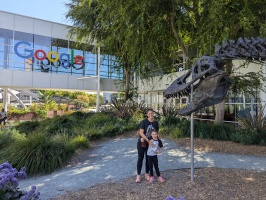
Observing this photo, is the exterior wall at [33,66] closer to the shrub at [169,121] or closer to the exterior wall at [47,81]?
the exterior wall at [47,81]

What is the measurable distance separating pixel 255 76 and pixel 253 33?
1.77 m

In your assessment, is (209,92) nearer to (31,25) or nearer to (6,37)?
(31,25)

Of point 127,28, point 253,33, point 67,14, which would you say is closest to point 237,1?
point 253,33

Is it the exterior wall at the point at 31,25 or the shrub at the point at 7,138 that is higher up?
the exterior wall at the point at 31,25

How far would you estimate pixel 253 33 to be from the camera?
9.07m

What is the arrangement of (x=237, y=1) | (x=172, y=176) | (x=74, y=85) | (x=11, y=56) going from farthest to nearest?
1. (x=74, y=85)
2. (x=11, y=56)
3. (x=237, y=1)
4. (x=172, y=176)

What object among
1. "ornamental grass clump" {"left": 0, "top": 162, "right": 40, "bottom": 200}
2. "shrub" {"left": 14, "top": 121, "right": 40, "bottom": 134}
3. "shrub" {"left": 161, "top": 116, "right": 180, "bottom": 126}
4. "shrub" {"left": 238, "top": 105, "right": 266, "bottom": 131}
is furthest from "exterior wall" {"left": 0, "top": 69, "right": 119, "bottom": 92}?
"ornamental grass clump" {"left": 0, "top": 162, "right": 40, "bottom": 200}

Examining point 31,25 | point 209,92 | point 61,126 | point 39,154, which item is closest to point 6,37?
point 31,25

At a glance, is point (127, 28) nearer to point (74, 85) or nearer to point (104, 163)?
point (104, 163)

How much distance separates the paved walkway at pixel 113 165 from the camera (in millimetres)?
5271

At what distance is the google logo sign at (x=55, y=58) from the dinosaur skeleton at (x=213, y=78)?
1889cm

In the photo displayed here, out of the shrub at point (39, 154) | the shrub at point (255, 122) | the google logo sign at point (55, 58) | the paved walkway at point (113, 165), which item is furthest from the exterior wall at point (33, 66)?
the shrub at point (39, 154)

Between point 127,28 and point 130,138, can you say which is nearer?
point 127,28

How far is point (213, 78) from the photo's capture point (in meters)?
3.89
